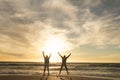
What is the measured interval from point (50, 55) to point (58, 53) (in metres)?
0.77

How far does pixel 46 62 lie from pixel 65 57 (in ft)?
6.01

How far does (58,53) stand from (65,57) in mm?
844

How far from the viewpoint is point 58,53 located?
830 inches

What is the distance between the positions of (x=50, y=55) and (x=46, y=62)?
2.57ft

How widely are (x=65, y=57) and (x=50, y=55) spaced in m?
1.51

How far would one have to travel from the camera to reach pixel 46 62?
2108 cm

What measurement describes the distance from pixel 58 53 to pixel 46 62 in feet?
4.48

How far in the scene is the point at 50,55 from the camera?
20859 millimetres
